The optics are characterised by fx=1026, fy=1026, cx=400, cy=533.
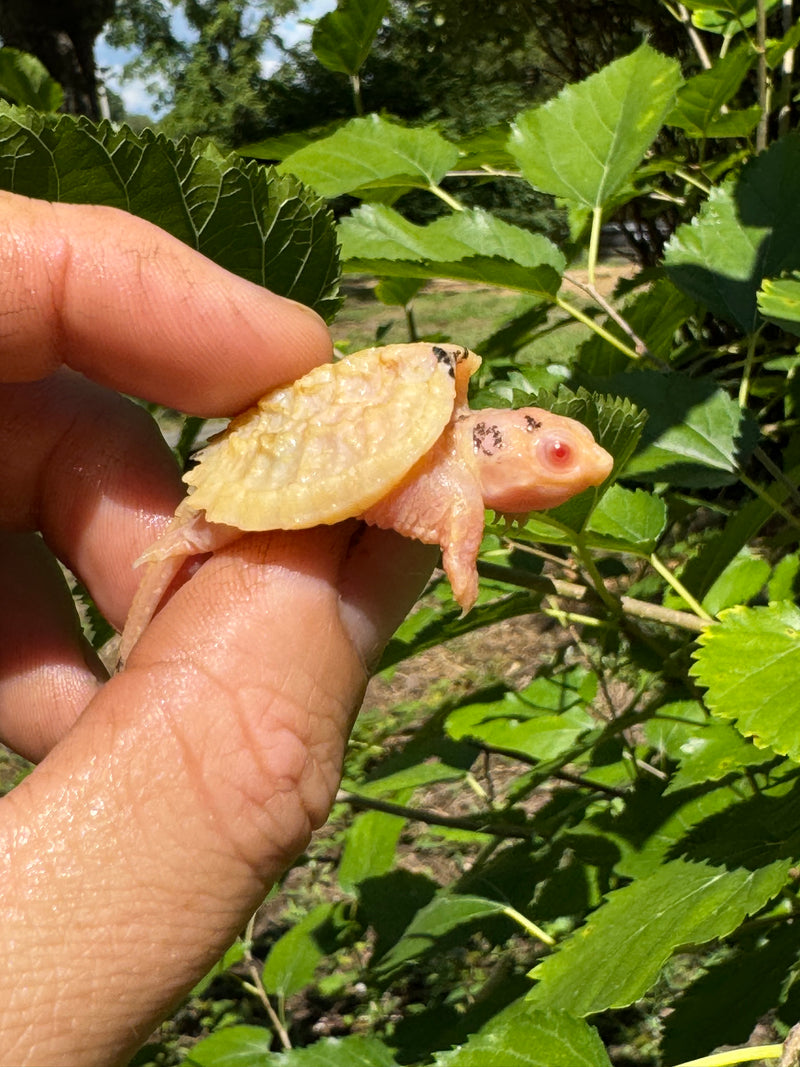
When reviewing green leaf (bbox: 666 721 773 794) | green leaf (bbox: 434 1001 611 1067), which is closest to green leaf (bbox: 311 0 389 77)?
green leaf (bbox: 666 721 773 794)

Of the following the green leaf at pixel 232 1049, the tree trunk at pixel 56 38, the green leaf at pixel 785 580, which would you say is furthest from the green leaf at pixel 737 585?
the tree trunk at pixel 56 38

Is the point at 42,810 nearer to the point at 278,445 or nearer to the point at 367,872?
the point at 278,445

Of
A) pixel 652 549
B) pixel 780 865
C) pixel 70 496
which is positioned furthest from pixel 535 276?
pixel 780 865

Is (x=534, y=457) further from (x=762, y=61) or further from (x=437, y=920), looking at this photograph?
(x=762, y=61)

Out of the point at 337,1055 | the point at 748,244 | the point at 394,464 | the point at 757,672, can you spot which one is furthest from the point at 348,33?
the point at 337,1055

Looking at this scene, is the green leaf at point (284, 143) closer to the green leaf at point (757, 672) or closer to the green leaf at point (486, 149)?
the green leaf at point (486, 149)

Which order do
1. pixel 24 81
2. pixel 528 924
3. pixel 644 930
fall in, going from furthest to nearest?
1. pixel 24 81
2. pixel 528 924
3. pixel 644 930
